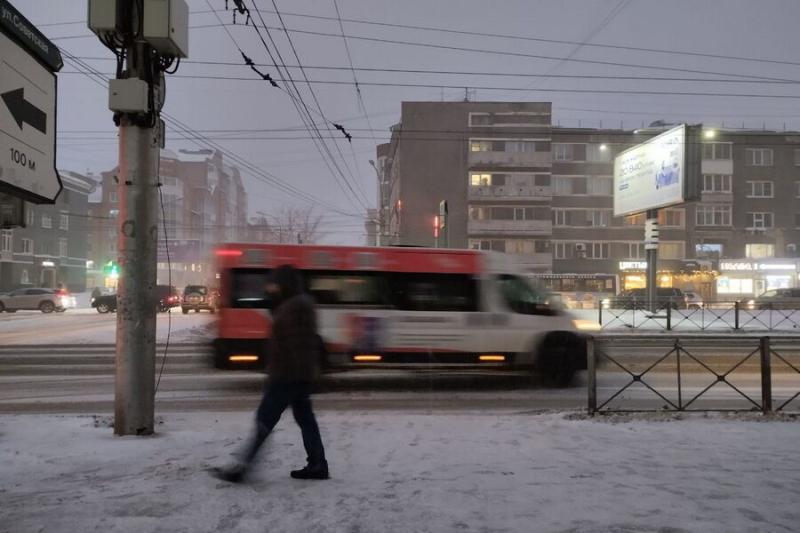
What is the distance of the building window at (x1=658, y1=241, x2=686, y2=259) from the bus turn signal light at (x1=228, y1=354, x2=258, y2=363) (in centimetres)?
5354

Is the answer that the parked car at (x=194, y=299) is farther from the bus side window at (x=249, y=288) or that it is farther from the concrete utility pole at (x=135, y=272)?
the concrete utility pole at (x=135, y=272)

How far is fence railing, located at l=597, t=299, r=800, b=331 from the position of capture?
22859mm

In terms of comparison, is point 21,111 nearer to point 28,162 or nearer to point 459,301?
point 28,162

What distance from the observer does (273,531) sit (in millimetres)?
3551

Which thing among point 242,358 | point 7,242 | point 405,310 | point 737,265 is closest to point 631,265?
point 737,265

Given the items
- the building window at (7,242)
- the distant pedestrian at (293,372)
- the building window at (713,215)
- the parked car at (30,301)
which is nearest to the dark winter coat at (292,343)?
the distant pedestrian at (293,372)

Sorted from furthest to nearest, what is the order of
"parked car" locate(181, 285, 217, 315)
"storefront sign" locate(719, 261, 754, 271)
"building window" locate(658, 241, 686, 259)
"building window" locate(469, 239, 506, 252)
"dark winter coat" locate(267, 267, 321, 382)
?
"building window" locate(658, 241, 686, 259), "building window" locate(469, 239, 506, 252), "storefront sign" locate(719, 261, 754, 271), "parked car" locate(181, 285, 217, 315), "dark winter coat" locate(267, 267, 321, 382)

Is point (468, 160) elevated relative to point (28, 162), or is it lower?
elevated

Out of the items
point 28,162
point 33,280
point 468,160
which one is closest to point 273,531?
point 28,162

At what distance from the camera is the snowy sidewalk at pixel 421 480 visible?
371 centimetres

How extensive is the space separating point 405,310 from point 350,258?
132 centimetres

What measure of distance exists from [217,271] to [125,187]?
4.62m

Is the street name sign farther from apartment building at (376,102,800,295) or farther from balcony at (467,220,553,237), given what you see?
balcony at (467,220,553,237)

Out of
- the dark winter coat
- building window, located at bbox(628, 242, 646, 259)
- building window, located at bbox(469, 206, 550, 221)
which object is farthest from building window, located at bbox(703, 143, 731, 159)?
the dark winter coat
